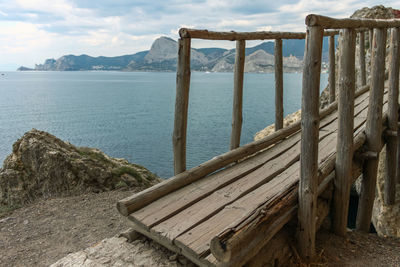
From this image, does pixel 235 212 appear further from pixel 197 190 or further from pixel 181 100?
pixel 181 100

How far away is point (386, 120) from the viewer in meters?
8.04

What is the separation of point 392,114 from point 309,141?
471cm

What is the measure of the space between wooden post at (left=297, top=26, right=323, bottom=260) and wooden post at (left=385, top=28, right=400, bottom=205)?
4.08 meters

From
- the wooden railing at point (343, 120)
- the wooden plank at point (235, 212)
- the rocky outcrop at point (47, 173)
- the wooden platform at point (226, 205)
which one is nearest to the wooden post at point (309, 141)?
the wooden railing at point (343, 120)

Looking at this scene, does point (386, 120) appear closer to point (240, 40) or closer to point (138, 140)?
point (240, 40)

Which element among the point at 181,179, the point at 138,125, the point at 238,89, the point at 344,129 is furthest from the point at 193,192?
the point at 138,125

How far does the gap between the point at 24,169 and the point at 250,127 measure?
30201 millimetres

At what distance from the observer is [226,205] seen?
4645 mm

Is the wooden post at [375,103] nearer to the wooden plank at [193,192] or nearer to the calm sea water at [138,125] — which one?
the wooden plank at [193,192]

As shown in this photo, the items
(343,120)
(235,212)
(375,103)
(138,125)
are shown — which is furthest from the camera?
(138,125)

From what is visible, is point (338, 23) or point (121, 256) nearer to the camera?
point (121, 256)

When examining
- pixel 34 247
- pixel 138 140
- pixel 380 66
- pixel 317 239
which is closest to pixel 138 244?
pixel 34 247

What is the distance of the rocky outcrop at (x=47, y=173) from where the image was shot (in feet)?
27.6

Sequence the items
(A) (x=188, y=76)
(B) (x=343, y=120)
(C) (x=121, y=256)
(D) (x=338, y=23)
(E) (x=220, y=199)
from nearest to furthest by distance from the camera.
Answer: (C) (x=121, y=256) → (D) (x=338, y=23) → (E) (x=220, y=199) → (A) (x=188, y=76) → (B) (x=343, y=120)
